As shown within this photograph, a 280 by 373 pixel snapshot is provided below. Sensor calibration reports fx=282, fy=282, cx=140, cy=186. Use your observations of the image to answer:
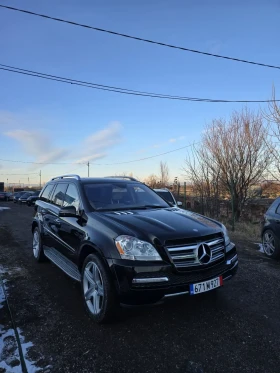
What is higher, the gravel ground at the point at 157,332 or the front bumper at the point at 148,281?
the front bumper at the point at 148,281

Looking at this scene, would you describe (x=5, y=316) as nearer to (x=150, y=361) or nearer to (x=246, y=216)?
(x=150, y=361)

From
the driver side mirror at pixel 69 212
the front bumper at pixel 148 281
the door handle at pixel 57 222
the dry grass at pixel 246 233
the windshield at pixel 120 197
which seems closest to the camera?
the front bumper at pixel 148 281

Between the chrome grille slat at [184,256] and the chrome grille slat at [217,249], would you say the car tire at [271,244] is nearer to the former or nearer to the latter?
the chrome grille slat at [217,249]

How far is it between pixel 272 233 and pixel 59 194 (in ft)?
15.2

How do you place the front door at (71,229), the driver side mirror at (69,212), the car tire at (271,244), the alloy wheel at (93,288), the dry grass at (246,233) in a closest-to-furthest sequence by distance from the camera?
the alloy wheel at (93,288), the front door at (71,229), the driver side mirror at (69,212), the car tire at (271,244), the dry grass at (246,233)

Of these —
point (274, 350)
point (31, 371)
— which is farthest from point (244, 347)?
point (31, 371)

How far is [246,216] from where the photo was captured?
14.8 metres

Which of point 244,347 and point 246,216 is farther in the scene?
point 246,216

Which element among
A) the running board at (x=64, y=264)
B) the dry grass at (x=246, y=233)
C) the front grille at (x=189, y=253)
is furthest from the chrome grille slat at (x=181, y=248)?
the dry grass at (x=246, y=233)

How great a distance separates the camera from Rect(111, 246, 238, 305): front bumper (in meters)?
2.81

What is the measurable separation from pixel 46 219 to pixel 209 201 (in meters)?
10.5

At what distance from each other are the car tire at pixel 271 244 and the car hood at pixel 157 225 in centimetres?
312

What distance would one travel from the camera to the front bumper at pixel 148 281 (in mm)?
2807

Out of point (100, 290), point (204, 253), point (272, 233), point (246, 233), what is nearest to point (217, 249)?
point (204, 253)
